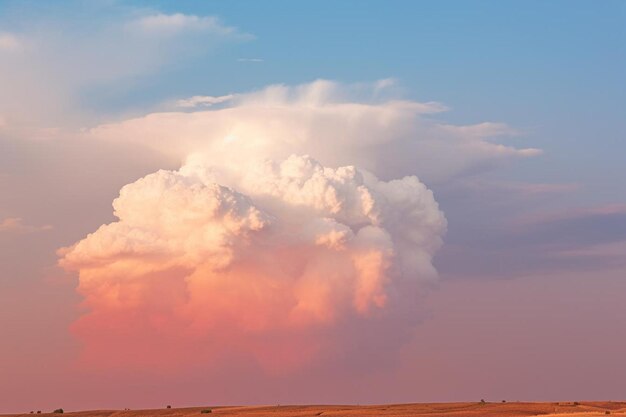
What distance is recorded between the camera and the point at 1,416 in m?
151

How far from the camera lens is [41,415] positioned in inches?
5782

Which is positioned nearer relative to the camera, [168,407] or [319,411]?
[319,411]

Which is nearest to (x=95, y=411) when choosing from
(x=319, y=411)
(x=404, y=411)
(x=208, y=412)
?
(x=208, y=412)

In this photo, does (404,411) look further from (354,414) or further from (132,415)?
(132,415)

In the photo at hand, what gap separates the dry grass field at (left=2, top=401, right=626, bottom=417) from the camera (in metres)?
131

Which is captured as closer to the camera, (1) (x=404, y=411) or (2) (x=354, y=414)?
(2) (x=354, y=414)

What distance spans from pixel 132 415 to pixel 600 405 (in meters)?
68.7

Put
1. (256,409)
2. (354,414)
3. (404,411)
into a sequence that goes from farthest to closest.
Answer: (256,409), (404,411), (354,414)

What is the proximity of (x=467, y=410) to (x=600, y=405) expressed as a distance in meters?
23.2

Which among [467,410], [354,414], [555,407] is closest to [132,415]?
[354,414]

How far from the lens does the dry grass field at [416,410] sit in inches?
5143

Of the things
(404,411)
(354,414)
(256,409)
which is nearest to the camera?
(354,414)

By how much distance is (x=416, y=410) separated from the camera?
463 ft

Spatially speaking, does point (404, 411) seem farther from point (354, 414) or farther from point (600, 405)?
point (600, 405)
